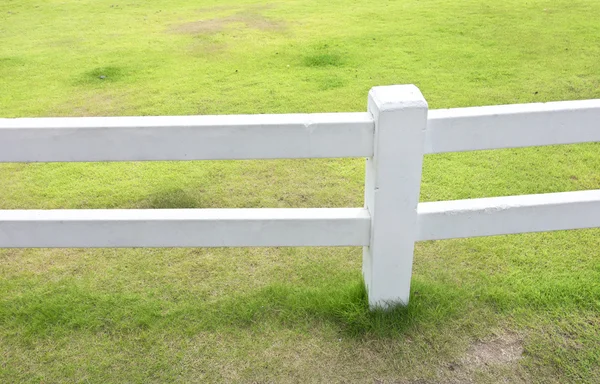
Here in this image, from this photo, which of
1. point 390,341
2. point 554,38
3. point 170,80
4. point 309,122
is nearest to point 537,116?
point 309,122

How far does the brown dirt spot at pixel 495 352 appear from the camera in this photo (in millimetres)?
2518

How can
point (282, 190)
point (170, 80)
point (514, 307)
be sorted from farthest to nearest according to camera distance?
1. point (170, 80)
2. point (282, 190)
3. point (514, 307)

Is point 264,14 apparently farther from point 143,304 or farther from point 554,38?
point 143,304

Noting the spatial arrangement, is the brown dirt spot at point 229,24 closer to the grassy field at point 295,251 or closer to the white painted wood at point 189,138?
the grassy field at point 295,251

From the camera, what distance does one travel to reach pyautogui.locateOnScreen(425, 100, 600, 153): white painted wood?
237 centimetres

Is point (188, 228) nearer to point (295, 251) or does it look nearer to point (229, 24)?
point (295, 251)

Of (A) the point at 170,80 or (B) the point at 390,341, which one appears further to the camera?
(A) the point at 170,80

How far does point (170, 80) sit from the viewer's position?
21.0 ft

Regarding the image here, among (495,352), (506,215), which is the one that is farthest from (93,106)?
(495,352)

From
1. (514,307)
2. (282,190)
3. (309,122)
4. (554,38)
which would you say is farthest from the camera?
(554,38)

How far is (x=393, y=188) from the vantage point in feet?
7.89

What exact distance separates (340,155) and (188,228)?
0.78 meters

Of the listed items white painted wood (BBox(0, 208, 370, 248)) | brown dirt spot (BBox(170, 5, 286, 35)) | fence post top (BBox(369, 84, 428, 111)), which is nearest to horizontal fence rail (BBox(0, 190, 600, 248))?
white painted wood (BBox(0, 208, 370, 248))

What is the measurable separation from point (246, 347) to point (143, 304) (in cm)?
65
